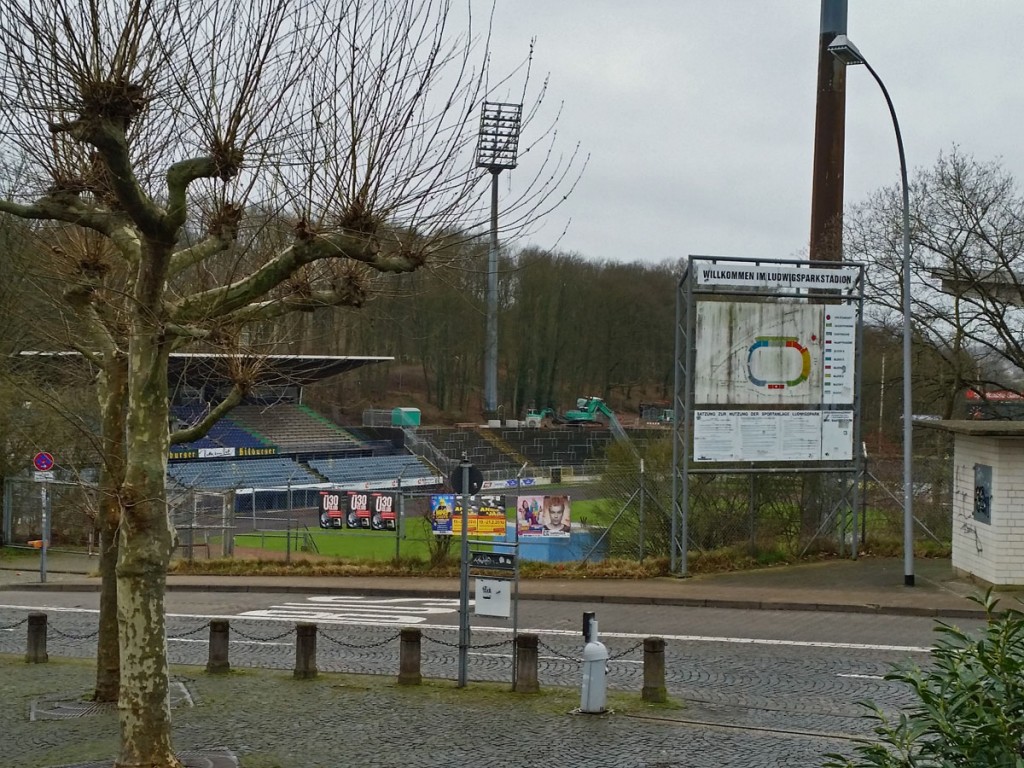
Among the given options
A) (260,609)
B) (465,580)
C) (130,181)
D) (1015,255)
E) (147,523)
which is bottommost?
(260,609)

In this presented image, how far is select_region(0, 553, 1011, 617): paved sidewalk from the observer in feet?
60.7

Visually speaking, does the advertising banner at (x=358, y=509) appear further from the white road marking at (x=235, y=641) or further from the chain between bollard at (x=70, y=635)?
the white road marking at (x=235, y=641)

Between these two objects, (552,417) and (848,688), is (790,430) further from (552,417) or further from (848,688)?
(552,417)

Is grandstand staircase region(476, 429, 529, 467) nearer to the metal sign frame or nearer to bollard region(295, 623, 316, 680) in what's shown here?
the metal sign frame

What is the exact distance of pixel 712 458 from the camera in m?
21.4

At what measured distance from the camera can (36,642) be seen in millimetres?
15312

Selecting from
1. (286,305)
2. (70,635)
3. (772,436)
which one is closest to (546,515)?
(772,436)

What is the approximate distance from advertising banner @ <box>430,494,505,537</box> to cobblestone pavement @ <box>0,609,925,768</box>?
868 centimetres

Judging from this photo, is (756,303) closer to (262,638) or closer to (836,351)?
(836,351)

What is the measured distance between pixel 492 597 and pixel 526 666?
1.01 m

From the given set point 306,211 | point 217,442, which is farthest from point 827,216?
point 217,442

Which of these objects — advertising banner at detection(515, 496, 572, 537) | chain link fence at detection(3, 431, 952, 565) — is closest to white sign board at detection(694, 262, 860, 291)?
chain link fence at detection(3, 431, 952, 565)

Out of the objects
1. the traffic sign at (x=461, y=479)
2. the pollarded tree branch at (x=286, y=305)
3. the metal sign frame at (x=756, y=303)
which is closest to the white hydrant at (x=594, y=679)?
the traffic sign at (x=461, y=479)

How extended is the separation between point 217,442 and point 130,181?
163 ft
